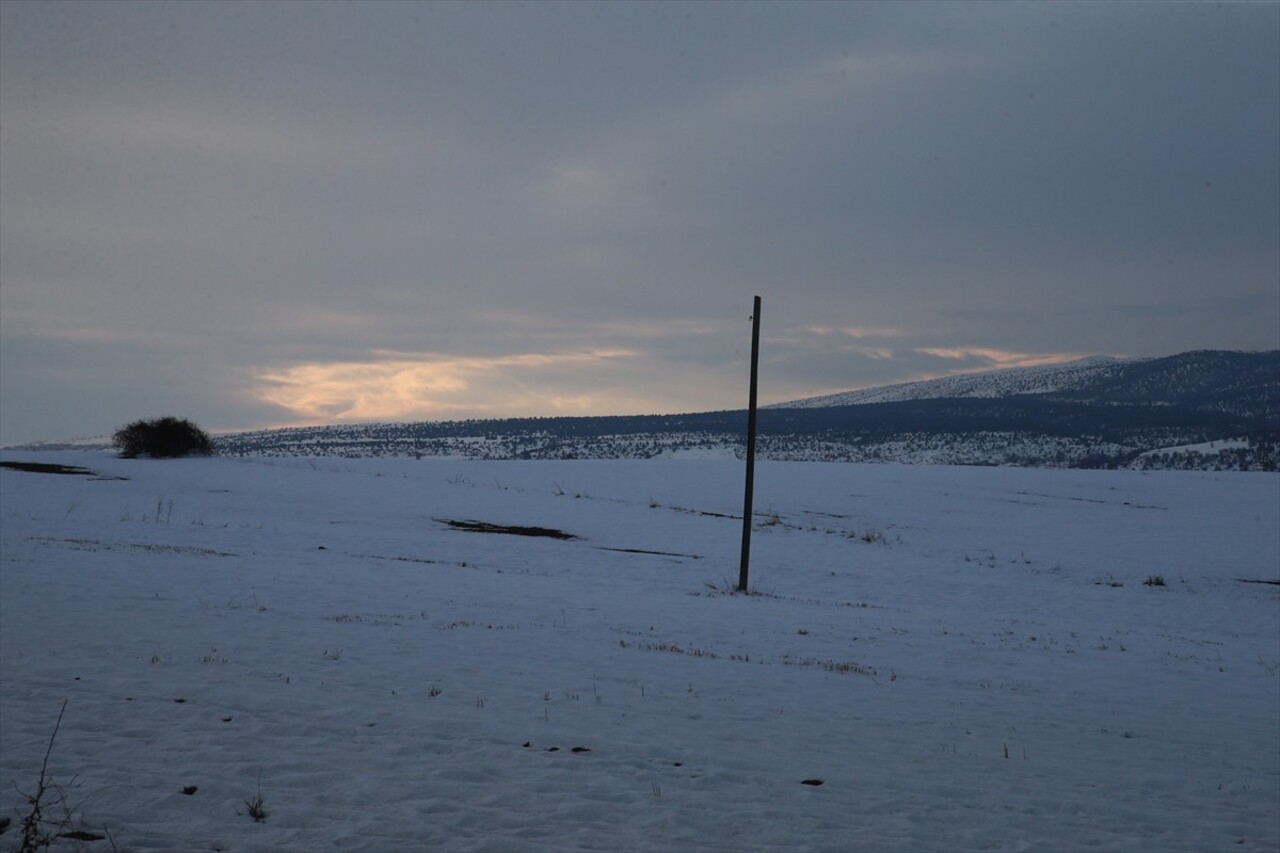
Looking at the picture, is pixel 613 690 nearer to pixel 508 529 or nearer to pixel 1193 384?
pixel 508 529

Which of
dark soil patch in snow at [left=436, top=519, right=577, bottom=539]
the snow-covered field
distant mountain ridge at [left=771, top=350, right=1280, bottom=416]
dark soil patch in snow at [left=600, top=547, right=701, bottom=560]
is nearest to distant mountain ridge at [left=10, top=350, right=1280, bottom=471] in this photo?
distant mountain ridge at [left=771, top=350, right=1280, bottom=416]

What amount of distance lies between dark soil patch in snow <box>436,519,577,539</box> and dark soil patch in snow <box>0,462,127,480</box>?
16.0m

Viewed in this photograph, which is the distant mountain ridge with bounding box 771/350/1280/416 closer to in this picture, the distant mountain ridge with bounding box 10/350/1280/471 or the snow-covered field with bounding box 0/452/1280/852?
the distant mountain ridge with bounding box 10/350/1280/471

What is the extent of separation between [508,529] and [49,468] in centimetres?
2230

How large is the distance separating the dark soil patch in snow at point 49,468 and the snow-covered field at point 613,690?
24.0 feet

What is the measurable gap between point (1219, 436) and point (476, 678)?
118 m

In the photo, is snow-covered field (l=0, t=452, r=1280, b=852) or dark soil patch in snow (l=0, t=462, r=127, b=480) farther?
dark soil patch in snow (l=0, t=462, r=127, b=480)

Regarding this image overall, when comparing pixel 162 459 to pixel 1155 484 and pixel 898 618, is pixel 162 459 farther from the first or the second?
pixel 1155 484

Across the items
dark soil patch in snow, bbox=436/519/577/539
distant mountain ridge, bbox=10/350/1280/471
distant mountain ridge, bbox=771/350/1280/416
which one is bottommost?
dark soil patch in snow, bbox=436/519/577/539

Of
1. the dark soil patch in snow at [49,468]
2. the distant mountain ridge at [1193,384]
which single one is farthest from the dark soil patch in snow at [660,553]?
the distant mountain ridge at [1193,384]

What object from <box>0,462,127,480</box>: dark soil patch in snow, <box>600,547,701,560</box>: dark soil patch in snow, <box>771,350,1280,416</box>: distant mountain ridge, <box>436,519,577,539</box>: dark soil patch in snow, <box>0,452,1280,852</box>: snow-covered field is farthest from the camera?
<box>771,350,1280,416</box>: distant mountain ridge

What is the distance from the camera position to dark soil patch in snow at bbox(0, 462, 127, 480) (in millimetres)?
39175

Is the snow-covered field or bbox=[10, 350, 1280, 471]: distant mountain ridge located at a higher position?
bbox=[10, 350, 1280, 471]: distant mountain ridge

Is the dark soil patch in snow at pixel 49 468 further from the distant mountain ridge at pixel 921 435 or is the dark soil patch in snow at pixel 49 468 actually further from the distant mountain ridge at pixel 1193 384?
the distant mountain ridge at pixel 1193 384
